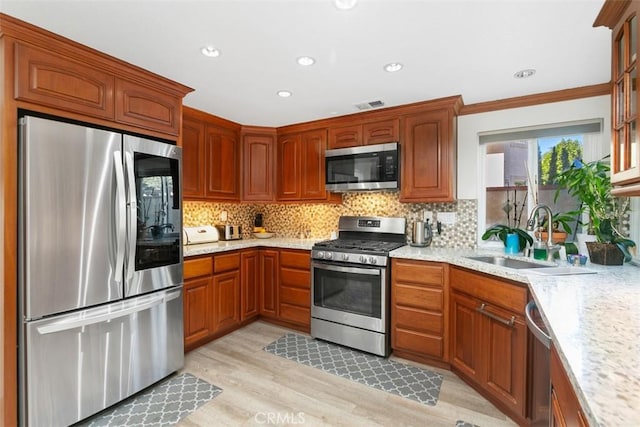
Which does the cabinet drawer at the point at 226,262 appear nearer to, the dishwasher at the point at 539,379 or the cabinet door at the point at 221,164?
the cabinet door at the point at 221,164

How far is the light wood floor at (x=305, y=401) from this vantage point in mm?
1822

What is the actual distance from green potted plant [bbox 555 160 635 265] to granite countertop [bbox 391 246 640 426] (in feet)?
0.50

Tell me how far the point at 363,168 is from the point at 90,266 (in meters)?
2.33

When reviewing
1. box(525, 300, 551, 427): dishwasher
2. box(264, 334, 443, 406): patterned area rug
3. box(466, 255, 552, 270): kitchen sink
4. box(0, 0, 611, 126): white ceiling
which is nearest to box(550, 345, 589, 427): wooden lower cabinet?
box(525, 300, 551, 427): dishwasher

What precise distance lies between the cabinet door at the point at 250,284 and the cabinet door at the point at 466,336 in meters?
2.01

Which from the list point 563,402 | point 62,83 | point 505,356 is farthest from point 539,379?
point 62,83

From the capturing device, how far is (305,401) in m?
2.01

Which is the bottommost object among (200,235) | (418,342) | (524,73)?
(418,342)

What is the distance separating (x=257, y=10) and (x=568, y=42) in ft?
5.84

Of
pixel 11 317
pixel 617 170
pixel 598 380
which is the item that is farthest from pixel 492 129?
pixel 11 317

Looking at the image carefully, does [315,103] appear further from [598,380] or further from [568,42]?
[598,380]

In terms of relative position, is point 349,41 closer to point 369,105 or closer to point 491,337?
point 369,105

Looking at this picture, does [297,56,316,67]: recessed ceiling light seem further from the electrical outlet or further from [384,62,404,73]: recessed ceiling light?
the electrical outlet

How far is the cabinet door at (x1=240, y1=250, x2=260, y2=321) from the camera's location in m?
3.18
